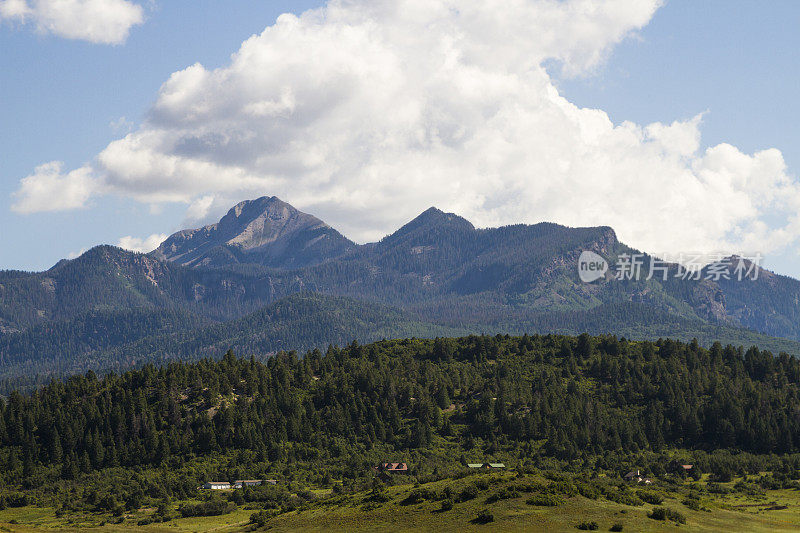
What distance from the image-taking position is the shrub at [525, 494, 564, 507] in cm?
13188

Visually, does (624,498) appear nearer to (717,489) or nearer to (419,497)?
(419,497)

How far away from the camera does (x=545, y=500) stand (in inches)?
5221

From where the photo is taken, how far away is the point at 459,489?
145750mm

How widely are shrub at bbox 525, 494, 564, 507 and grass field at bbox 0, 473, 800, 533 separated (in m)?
1.16

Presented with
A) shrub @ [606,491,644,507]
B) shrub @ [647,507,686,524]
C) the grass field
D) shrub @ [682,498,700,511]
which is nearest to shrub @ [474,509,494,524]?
the grass field

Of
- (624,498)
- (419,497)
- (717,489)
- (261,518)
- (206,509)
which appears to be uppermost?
(624,498)

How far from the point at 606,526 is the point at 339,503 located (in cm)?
5521

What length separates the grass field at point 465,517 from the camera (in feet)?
410

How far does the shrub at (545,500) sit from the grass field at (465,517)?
45.8 inches

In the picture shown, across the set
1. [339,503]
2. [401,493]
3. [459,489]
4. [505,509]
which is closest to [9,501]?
[339,503]

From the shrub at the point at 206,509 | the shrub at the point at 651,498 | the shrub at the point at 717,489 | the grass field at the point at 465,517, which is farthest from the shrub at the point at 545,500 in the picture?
the shrub at the point at 206,509

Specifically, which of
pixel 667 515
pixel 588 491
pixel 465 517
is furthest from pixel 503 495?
pixel 667 515

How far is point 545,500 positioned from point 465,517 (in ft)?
39.3

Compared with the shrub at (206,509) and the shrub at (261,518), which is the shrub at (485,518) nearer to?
the shrub at (261,518)
